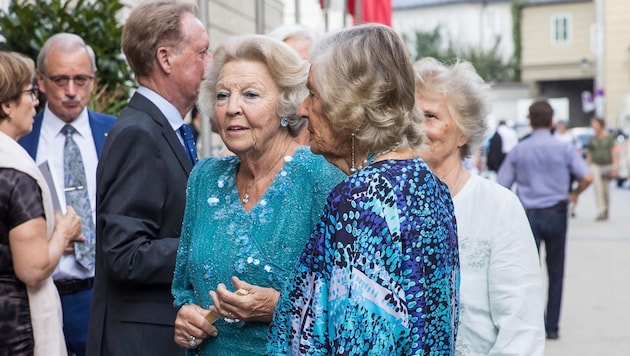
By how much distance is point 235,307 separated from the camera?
8.92 feet

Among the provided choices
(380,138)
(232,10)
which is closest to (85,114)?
(380,138)

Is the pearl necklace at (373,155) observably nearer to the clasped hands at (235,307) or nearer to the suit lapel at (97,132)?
the clasped hands at (235,307)

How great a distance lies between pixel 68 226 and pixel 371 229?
6.32ft

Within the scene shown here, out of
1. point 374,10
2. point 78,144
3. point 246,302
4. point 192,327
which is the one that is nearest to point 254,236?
point 246,302

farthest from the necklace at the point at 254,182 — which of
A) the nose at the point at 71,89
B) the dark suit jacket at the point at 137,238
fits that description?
the nose at the point at 71,89

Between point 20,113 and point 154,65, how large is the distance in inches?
26.1

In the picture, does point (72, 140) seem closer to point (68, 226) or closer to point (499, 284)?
point (68, 226)

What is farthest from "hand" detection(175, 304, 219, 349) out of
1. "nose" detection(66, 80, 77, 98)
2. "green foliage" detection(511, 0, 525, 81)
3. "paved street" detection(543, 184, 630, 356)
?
"green foliage" detection(511, 0, 525, 81)

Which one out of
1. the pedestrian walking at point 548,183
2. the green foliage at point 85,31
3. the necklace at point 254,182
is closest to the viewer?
the necklace at point 254,182

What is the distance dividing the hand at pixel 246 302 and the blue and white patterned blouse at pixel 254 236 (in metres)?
0.05

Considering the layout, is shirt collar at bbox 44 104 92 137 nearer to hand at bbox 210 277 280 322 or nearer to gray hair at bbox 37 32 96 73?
gray hair at bbox 37 32 96 73

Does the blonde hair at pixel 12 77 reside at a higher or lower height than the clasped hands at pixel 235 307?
higher

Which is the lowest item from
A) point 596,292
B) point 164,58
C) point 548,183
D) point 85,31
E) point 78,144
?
point 596,292

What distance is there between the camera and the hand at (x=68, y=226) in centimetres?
372
